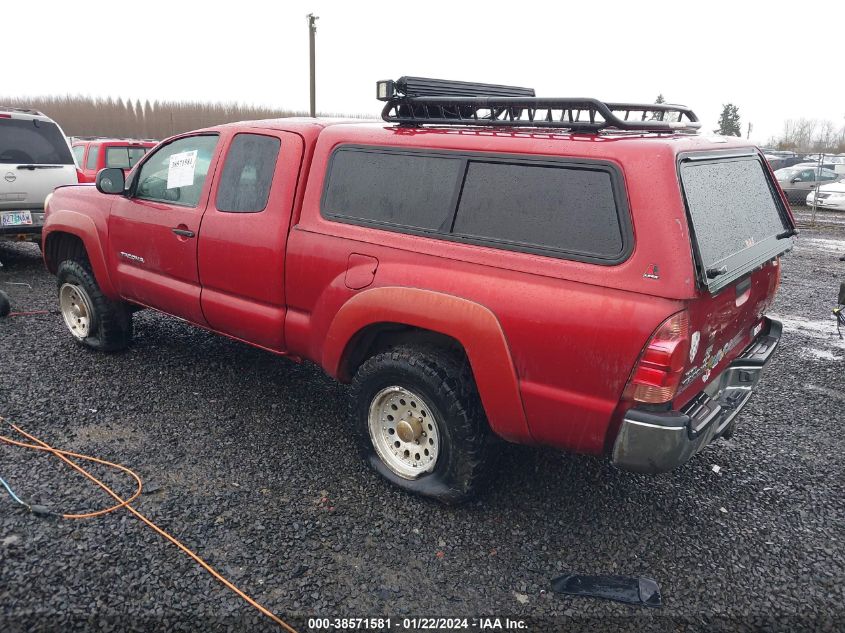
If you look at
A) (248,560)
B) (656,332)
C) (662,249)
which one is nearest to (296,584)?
(248,560)

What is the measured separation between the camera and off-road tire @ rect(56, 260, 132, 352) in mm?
4785

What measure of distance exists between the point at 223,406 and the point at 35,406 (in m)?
1.21

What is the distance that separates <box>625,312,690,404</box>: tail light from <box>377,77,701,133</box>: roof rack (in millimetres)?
933

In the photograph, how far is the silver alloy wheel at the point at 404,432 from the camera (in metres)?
3.16

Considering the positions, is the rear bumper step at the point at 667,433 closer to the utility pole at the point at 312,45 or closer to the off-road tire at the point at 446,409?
the off-road tire at the point at 446,409

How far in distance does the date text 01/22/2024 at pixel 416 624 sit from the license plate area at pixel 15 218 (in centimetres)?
693

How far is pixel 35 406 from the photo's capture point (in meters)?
4.04

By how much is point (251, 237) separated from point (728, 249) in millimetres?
2545

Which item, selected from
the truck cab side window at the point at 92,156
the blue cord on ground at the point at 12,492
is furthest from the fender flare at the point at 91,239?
the truck cab side window at the point at 92,156

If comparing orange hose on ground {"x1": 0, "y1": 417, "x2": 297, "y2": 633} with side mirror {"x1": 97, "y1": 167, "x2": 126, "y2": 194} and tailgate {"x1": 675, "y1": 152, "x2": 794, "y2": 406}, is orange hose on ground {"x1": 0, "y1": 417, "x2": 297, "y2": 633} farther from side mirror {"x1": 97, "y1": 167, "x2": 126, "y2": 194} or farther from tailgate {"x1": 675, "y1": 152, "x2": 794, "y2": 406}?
tailgate {"x1": 675, "y1": 152, "x2": 794, "y2": 406}

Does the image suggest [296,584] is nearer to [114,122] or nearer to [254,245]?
[254,245]

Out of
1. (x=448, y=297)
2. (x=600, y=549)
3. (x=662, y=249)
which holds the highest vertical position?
(x=662, y=249)

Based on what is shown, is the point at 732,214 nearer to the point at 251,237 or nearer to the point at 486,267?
the point at 486,267

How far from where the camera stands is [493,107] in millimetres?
3291
